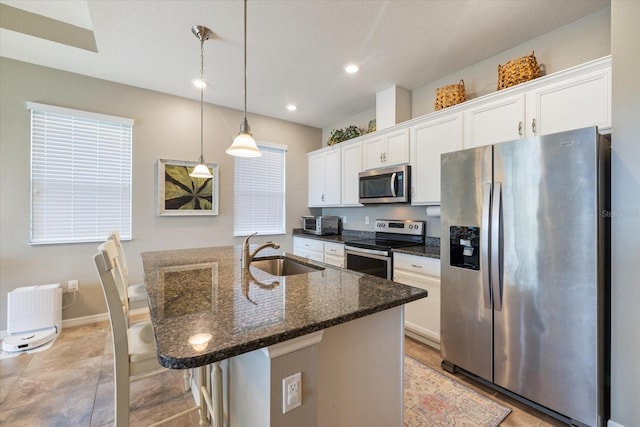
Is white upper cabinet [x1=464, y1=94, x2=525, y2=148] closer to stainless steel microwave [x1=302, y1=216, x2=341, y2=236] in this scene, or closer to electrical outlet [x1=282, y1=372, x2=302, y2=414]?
stainless steel microwave [x1=302, y1=216, x2=341, y2=236]

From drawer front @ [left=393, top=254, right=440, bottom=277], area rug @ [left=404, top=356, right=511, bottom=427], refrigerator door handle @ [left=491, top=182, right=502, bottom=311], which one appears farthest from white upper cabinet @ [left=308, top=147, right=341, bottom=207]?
area rug @ [left=404, top=356, right=511, bottom=427]

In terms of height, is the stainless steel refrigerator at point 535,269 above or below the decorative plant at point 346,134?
below

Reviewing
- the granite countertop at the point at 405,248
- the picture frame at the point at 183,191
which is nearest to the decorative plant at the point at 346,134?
the granite countertop at the point at 405,248

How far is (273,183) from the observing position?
4.41m

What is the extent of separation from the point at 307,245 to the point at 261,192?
1.09 meters

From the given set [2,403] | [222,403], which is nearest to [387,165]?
[222,403]

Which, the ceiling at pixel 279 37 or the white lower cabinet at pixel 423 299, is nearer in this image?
the ceiling at pixel 279 37

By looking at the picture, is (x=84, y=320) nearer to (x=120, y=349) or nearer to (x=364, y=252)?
(x=120, y=349)

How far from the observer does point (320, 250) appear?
12.8ft

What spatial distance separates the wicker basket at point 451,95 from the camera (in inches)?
106

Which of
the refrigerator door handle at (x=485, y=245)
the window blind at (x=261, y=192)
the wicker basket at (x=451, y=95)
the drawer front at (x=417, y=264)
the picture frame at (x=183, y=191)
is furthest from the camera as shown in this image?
the window blind at (x=261, y=192)

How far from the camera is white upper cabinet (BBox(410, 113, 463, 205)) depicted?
2.63 meters

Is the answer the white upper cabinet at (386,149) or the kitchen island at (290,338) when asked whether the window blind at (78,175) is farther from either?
the white upper cabinet at (386,149)

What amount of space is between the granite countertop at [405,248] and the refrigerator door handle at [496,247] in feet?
1.83
